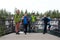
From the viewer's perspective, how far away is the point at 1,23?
72.4ft

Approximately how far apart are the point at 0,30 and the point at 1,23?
5.73 ft

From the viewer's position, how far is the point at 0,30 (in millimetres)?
20391

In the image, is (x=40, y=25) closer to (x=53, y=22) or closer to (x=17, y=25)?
(x=53, y=22)

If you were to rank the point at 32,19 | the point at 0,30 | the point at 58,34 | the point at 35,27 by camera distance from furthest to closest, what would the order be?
the point at 35,27 → the point at 32,19 → the point at 0,30 → the point at 58,34

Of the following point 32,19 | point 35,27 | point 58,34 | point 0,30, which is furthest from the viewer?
point 35,27

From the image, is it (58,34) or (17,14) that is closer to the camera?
(58,34)

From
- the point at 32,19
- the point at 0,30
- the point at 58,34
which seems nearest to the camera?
the point at 58,34

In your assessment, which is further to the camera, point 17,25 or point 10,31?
point 10,31

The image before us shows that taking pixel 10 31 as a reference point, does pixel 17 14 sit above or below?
above

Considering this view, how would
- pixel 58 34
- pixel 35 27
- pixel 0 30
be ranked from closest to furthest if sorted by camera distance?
pixel 58 34 < pixel 0 30 < pixel 35 27

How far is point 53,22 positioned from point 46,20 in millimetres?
5068

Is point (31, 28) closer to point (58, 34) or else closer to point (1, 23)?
point (1, 23)

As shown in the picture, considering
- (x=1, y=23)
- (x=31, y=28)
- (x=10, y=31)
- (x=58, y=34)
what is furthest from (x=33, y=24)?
(x=58, y=34)

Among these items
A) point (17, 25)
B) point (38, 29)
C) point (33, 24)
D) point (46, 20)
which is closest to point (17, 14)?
point (17, 25)
